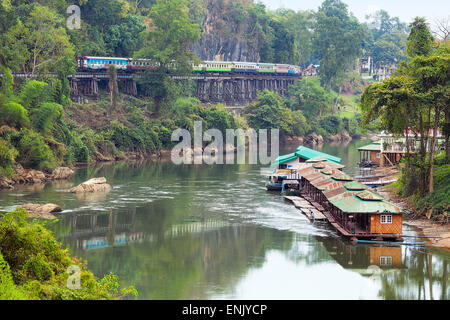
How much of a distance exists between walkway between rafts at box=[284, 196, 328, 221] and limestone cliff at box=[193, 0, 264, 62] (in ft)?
193

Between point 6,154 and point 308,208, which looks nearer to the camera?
point 308,208

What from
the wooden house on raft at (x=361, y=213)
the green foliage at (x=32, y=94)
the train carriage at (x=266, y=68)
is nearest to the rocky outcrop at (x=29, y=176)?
the green foliage at (x=32, y=94)

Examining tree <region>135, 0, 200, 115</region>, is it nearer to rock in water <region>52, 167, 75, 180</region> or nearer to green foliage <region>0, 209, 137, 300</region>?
rock in water <region>52, 167, 75, 180</region>

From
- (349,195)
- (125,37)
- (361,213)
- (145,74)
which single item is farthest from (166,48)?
(361,213)

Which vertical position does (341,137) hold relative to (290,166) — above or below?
above

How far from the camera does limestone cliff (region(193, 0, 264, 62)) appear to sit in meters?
96.8

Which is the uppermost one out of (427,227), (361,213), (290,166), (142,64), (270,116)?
(142,64)

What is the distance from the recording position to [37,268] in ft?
66.6

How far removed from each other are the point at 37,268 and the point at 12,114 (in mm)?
29655

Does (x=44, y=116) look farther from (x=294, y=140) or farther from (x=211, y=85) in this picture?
(x=294, y=140)

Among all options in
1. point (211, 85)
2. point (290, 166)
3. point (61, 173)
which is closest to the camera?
point (61, 173)

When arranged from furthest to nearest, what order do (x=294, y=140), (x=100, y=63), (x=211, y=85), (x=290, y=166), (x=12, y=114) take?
(x=211, y=85)
(x=294, y=140)
(x=100, y=63)
(x=290, y=166)
(x=12, y=114)
